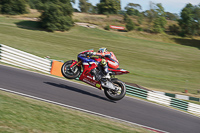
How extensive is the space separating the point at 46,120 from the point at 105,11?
8478cm

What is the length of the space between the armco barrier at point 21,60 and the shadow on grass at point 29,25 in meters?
27.6

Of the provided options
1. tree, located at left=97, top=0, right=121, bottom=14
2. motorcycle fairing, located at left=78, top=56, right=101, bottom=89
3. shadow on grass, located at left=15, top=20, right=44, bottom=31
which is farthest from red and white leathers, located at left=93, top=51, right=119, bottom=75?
tree, located at left=97, top=0, right=121, bottom=14

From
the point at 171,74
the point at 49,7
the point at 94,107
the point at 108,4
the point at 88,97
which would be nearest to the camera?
the point at 94,107

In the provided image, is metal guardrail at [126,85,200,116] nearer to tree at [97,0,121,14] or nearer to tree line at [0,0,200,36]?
tree line at [0,0,200,36]

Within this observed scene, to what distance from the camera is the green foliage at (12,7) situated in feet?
153

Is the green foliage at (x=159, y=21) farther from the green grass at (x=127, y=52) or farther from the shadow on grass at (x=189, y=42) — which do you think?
the green grass at (x=127, y=52)

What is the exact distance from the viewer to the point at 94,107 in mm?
9070

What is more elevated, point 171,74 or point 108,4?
point 108,4

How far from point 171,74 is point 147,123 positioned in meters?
18.6

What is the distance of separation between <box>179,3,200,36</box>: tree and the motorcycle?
59.1 metres

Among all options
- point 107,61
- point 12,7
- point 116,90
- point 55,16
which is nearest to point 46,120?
point 116,90

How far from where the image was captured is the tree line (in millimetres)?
42188

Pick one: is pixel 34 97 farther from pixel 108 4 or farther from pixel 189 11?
pixel 108 4

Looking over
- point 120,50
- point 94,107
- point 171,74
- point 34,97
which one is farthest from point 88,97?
point 120,50
